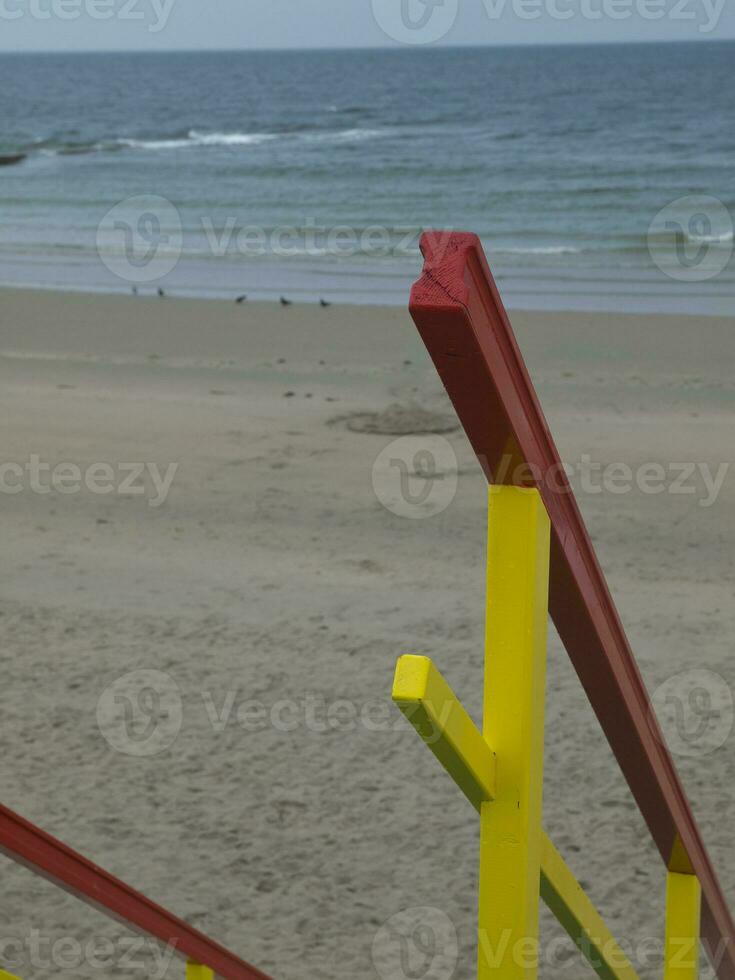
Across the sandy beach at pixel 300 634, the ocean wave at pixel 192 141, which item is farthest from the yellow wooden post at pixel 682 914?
the ocean wave at pixel 192 141

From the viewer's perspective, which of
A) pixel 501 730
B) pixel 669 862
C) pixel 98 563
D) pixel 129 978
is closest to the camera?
pixel 501 730

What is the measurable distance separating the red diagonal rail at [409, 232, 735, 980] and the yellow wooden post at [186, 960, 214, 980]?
569 millimetres

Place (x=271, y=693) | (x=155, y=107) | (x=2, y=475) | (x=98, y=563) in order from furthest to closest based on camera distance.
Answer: (x=155, y=107) → (x=2, y=475) → (x=98, y=563) → (x=271, y=693)

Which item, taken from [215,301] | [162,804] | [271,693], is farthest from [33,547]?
[215,301]

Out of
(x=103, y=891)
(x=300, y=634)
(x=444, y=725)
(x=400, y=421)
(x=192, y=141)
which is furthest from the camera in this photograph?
(x=192, y=141)

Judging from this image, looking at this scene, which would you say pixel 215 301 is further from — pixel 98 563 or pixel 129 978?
pixel 129 978

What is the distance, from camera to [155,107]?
69125 mm

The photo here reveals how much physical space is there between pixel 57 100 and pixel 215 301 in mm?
66171

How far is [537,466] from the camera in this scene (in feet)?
3.75

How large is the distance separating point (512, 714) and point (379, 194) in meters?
28.9

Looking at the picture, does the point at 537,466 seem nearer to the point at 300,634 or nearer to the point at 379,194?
the point at 300,634

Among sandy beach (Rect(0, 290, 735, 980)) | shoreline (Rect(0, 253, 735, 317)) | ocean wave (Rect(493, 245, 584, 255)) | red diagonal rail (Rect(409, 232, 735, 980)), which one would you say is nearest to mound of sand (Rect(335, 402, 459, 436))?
sandy beach (Rect(0, 290, 735, 980))

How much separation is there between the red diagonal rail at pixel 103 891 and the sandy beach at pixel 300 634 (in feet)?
8.23

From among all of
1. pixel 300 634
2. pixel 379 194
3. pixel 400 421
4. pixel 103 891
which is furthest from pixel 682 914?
pixel 379 194
